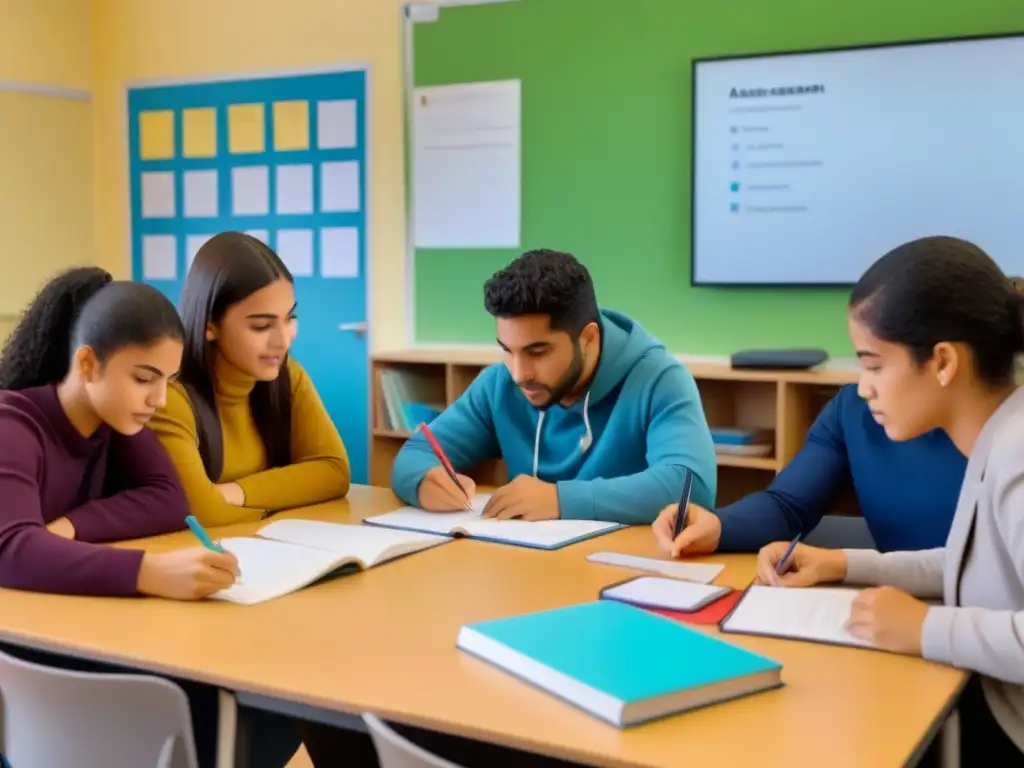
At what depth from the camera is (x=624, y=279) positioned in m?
4.01

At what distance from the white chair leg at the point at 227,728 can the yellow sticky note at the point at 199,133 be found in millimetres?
3842

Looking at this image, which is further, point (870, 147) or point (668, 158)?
point (668, 158)

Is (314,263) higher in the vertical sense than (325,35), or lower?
lower

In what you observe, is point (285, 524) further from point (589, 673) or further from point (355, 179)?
point (355, 179)

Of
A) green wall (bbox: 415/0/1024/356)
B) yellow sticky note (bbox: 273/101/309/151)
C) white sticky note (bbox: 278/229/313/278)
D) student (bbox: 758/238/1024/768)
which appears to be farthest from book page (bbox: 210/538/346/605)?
yellow sticky note (bbox: 273/101/309/151)

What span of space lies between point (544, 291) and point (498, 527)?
473 mm

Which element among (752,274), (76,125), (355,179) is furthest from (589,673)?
(76,125)

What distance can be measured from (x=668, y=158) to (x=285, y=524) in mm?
2279

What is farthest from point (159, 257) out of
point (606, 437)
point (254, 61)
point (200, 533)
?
point (200, 533)

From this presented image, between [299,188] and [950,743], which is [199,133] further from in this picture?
[950,743]

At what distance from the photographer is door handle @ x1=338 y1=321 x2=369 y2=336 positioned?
4.53 meters

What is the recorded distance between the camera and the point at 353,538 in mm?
1952

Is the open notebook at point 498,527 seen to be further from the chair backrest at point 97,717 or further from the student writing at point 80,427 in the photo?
the chair backrest at point 97,717

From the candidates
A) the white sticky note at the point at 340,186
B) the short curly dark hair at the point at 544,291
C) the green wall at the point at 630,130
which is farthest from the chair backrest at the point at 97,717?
the white sticky note at the point at 340,186
